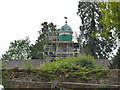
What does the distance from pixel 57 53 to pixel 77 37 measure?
150 centimetres

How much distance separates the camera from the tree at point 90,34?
1091 centimetres

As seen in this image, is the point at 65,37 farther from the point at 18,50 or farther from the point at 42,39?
the point at 18,50

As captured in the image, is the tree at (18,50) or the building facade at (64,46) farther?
the tree at (18,50)

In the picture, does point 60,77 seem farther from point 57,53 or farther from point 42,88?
point 57,53

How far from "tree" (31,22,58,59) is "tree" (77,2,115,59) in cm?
203

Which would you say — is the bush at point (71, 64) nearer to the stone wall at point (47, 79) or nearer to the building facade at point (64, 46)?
the stone wall at point (47, 79)

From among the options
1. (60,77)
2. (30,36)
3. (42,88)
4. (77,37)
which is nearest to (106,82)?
(60,77)

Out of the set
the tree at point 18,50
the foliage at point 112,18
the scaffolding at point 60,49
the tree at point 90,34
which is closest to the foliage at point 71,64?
the foliage at point 112,18

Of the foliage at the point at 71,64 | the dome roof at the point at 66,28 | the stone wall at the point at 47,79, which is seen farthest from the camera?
the dome roof at the point at 66,28

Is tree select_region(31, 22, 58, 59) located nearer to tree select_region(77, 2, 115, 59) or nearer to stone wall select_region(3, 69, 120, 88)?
tree select_region(77, 2, 115, 59)

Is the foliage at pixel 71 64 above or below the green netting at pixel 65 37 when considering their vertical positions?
below

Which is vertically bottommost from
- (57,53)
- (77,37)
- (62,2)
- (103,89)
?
(103,89)

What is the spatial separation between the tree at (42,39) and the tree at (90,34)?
2.03 meters

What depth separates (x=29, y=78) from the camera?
625 cm
